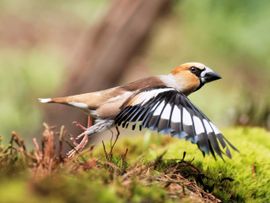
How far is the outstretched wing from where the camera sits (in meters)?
2.78

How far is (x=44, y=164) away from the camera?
2.29 metres

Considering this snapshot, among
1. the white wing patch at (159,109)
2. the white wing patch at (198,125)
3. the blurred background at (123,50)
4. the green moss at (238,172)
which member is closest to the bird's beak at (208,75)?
the green moss at (238,172)

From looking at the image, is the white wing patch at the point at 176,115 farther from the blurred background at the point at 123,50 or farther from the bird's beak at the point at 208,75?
the blurred background at the point at 123,50

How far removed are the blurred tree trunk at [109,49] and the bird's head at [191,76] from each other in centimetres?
488

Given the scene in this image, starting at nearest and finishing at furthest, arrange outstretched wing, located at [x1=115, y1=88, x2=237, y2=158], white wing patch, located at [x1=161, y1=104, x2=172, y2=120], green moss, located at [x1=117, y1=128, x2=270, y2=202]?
1. outstretched wing, located at [x1=115, y1=88, x2=237, y2=158]
2. white wing patch, located at [x1=161, y1=104, x2=172, y2=120]
3. green moss, located at [x1=117, y1=128, x2=270, y2=202]

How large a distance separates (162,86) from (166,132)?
697 mm

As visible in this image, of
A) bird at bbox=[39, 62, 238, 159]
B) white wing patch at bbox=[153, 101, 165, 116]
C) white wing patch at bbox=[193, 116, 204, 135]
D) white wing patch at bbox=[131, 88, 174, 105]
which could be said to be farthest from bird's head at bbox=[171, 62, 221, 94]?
white wing patch at bbox=[193, 116, 204, 135]

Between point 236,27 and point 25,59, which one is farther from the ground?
point 236,27

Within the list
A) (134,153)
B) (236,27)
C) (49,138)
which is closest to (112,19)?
(236,27)

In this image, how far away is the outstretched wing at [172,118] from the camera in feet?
9.12

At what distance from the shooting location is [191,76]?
3809 millimetres

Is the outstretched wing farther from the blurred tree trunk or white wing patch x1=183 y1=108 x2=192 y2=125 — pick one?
the blurred tree trunk

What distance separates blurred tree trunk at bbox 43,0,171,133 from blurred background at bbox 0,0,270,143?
1cm

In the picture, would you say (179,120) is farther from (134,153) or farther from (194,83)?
(134,153)
